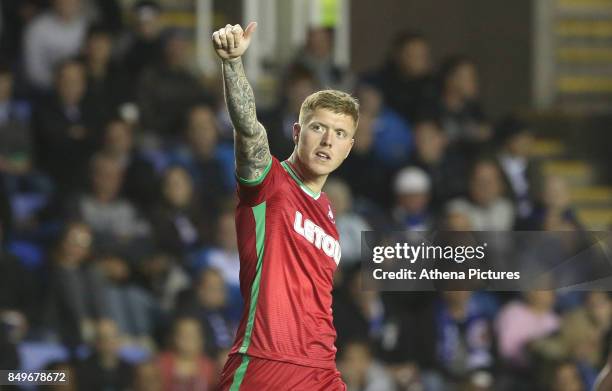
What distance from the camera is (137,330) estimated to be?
9188 mm

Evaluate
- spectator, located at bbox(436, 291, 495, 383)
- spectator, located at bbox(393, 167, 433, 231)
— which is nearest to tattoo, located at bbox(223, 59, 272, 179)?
spectator, located at bbox(436, 291, 495, 383)

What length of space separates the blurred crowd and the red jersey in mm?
3534

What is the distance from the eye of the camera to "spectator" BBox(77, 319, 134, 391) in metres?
8.56

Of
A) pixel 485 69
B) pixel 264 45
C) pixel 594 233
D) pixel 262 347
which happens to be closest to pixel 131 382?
pixel 594 233

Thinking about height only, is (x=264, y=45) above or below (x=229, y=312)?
above

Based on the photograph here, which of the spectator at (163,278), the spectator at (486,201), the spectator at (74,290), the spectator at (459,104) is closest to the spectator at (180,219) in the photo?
the spectator at (163,278)

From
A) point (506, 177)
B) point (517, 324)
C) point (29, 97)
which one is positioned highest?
point (29, 97)

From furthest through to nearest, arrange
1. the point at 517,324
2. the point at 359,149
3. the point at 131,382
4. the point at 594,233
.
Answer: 1. the point at 359,149
2. the point at 517,324
3. the point at 131,382
4. the point at 594,233

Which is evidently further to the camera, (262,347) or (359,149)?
(359,149)

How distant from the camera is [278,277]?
15.6 feet

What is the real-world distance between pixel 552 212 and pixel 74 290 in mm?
3749

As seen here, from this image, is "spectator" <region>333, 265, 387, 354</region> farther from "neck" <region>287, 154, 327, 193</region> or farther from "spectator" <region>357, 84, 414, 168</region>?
"neck" <region>287, 154, 327, 193</region>

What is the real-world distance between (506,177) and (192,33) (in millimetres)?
3263

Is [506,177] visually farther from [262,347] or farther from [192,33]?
[262,347]
